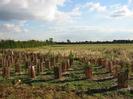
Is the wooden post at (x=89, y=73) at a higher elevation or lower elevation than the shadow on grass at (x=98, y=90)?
higher

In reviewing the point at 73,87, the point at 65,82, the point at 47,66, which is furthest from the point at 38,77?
the point at 47,66

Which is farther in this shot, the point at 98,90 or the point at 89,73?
the point at 89,73

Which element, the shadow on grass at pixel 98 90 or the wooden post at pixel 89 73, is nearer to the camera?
the shadow on grass at pixel 98 90

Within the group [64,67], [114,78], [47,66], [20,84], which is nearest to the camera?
[20,84]

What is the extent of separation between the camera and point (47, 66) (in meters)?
24.4

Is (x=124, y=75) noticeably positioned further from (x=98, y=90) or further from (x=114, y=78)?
(x=114, y=78)

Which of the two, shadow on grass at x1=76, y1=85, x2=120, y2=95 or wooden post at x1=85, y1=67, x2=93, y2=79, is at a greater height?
wooden post at x1=85, y1=67, x2=93, y2=79

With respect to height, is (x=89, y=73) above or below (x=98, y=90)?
above

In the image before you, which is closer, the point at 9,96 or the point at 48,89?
the point at 9,96

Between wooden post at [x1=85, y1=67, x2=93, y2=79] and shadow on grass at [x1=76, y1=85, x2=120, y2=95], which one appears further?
wooden post at [x1=85, y1=67, x2=93, y2=79]

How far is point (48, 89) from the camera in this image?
15273 mm

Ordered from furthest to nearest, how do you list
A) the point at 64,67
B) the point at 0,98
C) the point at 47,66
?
the point at 47,66
the point at 64,67
the point at 0,98

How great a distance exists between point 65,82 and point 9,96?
13.6 ft

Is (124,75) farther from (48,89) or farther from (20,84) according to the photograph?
(20,84)
